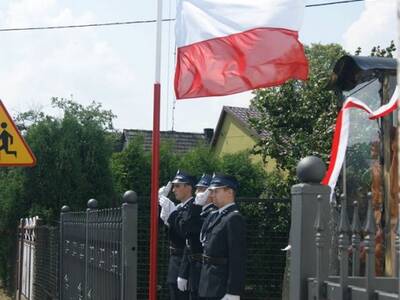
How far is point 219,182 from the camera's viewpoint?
665cm

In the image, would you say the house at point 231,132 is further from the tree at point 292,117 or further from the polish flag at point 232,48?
the polish flag at point 232,48

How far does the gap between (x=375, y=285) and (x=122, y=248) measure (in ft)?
13.5

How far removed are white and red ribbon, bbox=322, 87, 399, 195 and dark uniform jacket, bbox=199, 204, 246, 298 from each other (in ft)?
2.93

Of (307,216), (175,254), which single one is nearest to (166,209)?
(175,254)

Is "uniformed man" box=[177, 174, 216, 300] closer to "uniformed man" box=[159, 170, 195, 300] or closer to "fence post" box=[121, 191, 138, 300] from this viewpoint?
"uniformed man" box=[159, 170, 195, 300]

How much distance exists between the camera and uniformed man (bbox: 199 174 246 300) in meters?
6.20

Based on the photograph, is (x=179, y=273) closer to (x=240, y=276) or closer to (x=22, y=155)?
(x=240, y=276)

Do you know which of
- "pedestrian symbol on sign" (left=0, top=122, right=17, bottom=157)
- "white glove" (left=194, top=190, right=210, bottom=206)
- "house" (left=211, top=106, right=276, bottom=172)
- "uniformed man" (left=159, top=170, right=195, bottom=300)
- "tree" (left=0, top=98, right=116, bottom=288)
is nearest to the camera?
"white glove" (left=194, top=190, right=210, bottom=206)

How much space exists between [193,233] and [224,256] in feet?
3.04

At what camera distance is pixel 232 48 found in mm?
6699

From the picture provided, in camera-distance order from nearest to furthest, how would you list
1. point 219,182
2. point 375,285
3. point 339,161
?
1. point 375,285
2. point 339,161
3. point 219,182

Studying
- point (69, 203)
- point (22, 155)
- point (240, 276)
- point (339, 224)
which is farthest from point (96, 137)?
point (339, 224)

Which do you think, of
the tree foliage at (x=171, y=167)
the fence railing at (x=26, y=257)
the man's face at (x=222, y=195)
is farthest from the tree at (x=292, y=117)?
the man's face at (x=222, y=195)

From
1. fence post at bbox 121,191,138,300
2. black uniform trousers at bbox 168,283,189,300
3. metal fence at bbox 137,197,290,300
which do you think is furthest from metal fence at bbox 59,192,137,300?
metal fence at bbox 137,197,290,300
